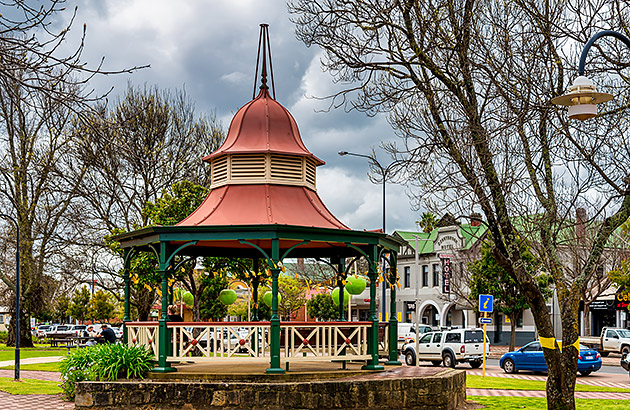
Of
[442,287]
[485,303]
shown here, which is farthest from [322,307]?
[485,303]

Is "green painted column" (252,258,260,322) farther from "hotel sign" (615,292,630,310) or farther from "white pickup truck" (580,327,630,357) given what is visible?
"white pickup truck" (580,327,630,357)

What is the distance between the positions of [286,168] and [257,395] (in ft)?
19.2

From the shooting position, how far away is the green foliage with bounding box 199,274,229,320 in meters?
28.4

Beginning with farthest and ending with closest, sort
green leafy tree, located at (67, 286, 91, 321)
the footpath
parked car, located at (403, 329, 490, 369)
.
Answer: green leafy tree, located at (67, 286, 91, 321)
parked car, located at (403, 329, 490, 369)
the footpath

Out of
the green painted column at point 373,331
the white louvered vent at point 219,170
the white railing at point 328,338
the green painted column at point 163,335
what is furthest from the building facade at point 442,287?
the green painted column at point 163,335

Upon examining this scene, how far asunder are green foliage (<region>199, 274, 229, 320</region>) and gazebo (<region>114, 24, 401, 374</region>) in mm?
8707

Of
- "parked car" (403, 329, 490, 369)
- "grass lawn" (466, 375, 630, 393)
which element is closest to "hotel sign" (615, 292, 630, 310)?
"parked car" (403, 329, 490, 369)

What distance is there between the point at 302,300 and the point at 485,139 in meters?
50.7

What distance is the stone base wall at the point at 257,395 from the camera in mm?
13883

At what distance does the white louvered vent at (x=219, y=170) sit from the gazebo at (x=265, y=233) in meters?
0.03

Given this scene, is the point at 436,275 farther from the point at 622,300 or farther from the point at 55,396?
the point at 55,396

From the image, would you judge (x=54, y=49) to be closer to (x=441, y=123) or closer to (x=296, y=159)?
(x=441, y=123)

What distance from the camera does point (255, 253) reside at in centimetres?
2062

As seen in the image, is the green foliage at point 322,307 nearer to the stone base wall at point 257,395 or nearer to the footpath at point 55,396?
the footpath at point 55,396
